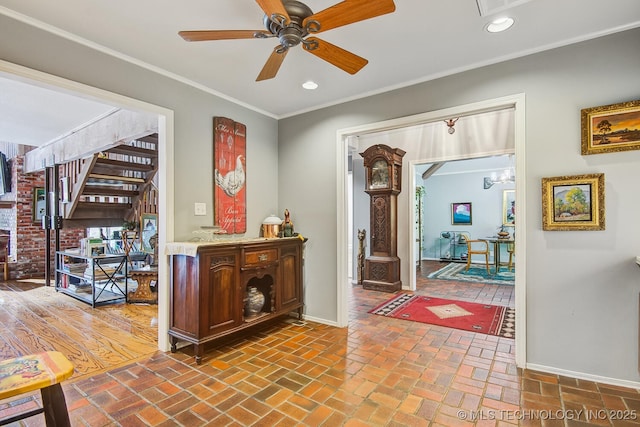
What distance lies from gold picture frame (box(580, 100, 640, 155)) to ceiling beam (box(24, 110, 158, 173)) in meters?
3.70

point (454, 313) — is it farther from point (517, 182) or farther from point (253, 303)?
point (253, 303)

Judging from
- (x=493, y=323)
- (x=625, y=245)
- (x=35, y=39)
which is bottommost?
(x=493, y=323)

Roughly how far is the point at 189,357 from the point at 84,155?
3786 mm


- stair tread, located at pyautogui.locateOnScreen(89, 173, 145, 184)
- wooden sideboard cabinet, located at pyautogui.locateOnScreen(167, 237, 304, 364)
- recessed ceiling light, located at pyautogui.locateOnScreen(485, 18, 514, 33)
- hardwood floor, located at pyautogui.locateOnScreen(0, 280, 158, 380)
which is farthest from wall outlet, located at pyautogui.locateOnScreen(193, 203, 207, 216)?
recessed ceiling light, located at pyautogui.locateOnScreen(485, 18, 514, 33)

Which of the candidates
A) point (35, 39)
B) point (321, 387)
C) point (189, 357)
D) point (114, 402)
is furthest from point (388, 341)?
point (35, 39)

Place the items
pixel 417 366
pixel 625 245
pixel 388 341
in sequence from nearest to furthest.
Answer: pixel 625 245 < pixel 417 366 < pixel 388 341

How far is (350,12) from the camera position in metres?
1.60

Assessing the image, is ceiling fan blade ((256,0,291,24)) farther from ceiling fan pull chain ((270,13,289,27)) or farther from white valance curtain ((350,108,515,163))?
white valance curtain ((350,108,515,163))

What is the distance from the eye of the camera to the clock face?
541 cm

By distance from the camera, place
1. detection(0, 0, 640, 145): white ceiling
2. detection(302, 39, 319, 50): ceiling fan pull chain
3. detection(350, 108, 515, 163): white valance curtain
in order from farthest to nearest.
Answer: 1. detection(350, 108, 515, 163): white valance curtain
2. detection(0, 0, 640, 145): white ceiling
3. detection(302, 39, 319, 50): ceiling fan pull chain

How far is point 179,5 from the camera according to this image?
1980 mm

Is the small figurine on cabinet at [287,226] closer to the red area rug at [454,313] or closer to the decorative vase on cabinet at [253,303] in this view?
the decorative vase on cabinet at [253,303]

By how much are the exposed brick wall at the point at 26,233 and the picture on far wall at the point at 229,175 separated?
559 cm

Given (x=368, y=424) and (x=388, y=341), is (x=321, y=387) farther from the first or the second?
(x=388, y=341)
